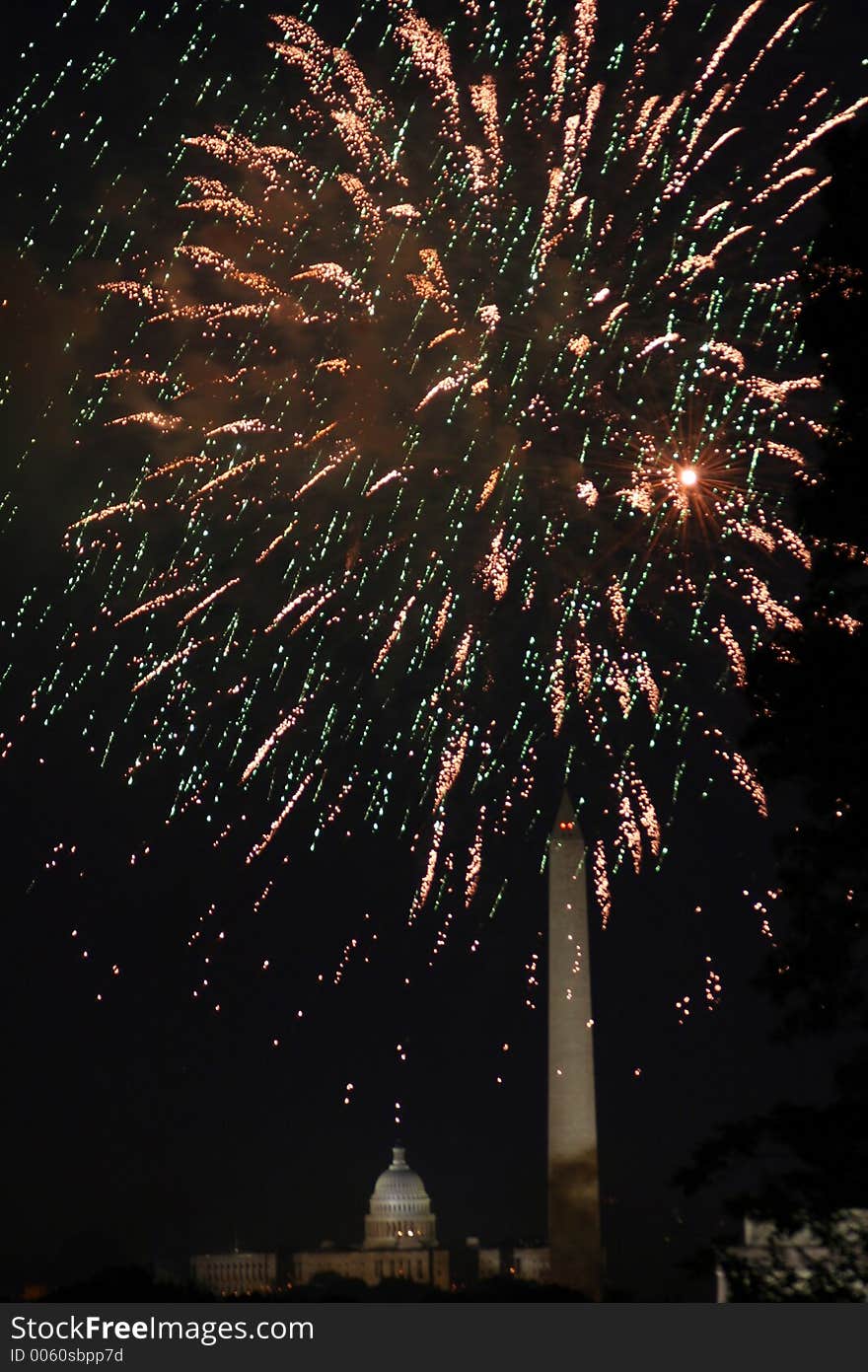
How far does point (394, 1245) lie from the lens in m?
158

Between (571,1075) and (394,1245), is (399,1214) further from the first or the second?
(571,1075)

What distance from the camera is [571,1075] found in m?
60.6

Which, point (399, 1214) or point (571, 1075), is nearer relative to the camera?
point (571, 1075)

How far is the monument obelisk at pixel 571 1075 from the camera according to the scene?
196 feet

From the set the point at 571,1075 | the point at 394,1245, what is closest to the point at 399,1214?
the point at 394,1245

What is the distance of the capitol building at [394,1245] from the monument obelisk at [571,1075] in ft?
297

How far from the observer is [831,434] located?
23031 mm

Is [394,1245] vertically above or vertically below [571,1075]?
above

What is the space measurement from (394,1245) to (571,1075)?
103 metres

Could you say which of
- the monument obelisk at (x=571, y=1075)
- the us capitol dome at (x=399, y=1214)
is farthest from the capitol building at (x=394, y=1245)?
the monument obelisk at (x=571, y=1075)

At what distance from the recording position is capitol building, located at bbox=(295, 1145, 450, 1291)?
15225cm
